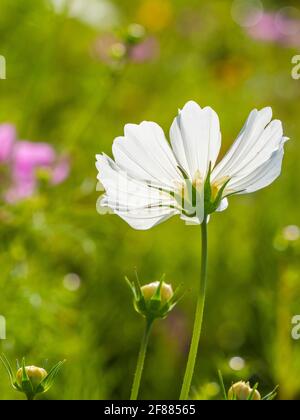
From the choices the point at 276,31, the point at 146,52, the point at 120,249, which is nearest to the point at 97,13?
the point at 146,52

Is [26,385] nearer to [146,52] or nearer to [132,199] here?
[132,199]

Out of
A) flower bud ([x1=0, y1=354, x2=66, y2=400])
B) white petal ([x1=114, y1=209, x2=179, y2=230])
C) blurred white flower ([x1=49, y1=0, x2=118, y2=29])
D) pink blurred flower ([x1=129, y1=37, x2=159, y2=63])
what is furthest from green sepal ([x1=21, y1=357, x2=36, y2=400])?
pink blurred flower ([x1=129, y1=37, x2=159, y2=63])

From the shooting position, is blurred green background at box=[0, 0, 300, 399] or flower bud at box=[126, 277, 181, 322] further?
blurred green background at box=[0, 0, 300, 399]

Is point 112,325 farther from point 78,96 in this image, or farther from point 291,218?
point 78,96

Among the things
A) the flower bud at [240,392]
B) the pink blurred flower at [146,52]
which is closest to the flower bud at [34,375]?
the flower bud at [240,392]

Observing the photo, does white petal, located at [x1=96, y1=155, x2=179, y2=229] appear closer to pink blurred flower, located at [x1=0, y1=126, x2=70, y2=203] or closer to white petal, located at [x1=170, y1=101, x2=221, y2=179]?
white petal, located at [x1=170, y1=101, x2=221, y2=179]

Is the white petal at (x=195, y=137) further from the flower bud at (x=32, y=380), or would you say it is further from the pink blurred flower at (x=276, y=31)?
the pink blurred flower at (x=276, y=31)
